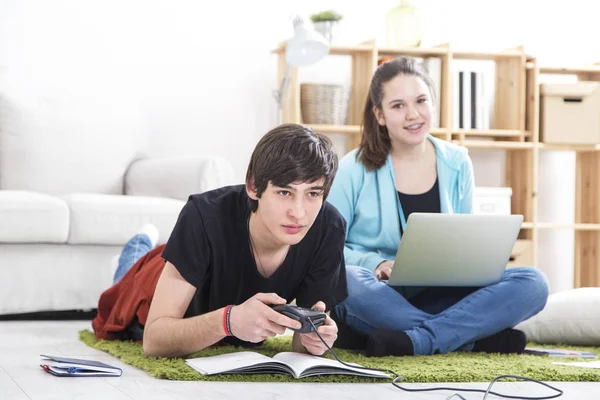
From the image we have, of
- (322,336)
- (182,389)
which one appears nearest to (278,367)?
(322,336)

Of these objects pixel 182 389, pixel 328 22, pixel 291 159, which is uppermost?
pixel 328 22

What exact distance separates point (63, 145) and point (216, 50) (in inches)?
42.8

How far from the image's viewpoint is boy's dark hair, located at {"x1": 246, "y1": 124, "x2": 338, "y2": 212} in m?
1.79

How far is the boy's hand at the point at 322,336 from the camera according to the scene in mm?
1830

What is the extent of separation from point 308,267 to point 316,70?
277 centimetres

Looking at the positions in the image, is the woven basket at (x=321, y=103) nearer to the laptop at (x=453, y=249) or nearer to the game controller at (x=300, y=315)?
the laptop at (x=453, y=249)

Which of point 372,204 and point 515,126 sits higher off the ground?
point 515,126

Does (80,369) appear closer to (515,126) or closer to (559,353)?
(559,353)

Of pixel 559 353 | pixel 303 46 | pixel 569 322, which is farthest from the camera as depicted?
pixel 303 46

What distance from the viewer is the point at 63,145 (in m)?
3.83

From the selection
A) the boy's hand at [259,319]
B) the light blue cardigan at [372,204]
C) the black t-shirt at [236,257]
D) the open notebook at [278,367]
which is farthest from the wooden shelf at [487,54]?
the boy's hand at [259,319]

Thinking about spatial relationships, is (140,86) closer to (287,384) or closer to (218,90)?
(218,90)

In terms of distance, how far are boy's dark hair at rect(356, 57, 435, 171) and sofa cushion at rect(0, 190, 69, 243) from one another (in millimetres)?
1189

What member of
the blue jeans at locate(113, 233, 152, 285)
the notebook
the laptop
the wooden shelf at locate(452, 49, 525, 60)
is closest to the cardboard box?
the wooden shelf at locate(452, 49, 525, 60)
